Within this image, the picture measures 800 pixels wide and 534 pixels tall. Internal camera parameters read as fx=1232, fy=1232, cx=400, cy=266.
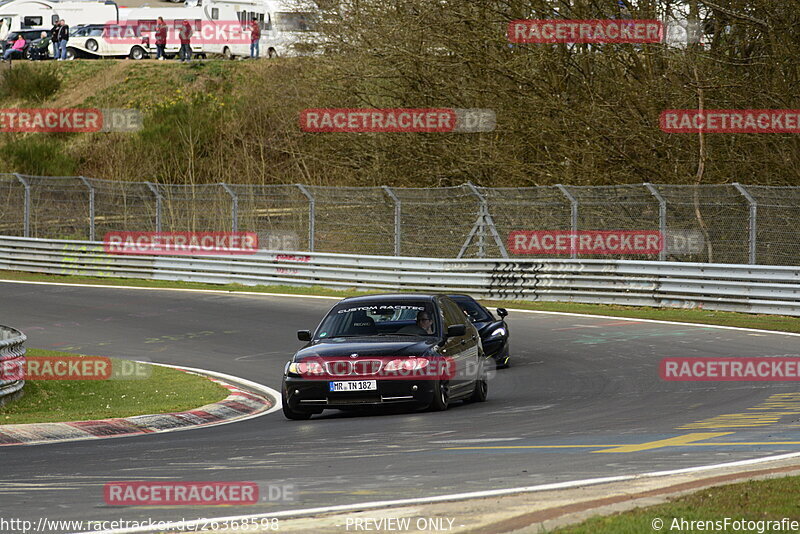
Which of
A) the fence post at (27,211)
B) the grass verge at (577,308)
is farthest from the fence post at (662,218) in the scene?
the fence post at (27,211)

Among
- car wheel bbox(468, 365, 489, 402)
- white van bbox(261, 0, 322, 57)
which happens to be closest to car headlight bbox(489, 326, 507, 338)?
car wheel bbox(468, 365, 489, 402)

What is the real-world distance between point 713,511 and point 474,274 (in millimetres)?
20840

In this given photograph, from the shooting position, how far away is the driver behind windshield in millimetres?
13641

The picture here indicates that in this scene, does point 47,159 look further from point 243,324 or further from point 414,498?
point 414,498

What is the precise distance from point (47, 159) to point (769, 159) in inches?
1404

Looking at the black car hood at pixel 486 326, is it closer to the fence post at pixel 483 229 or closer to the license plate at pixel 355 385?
the license plate at pixel 355 385

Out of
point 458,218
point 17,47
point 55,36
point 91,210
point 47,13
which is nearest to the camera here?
point 458,218

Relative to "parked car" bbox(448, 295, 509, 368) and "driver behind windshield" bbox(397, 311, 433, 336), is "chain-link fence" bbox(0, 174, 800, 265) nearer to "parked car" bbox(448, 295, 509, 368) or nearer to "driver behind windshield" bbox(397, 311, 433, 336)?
"parked car" bbox(448, 295, 509, 368)

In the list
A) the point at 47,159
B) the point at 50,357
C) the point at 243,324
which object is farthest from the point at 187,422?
the point at 47,159

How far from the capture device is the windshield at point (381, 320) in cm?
1371

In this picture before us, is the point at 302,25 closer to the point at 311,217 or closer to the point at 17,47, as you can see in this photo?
the point at 311,217

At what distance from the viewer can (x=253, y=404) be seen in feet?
47.8

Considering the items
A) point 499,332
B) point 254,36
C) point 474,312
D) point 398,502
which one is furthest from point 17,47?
point 398,502

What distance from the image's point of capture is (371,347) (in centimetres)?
1298
